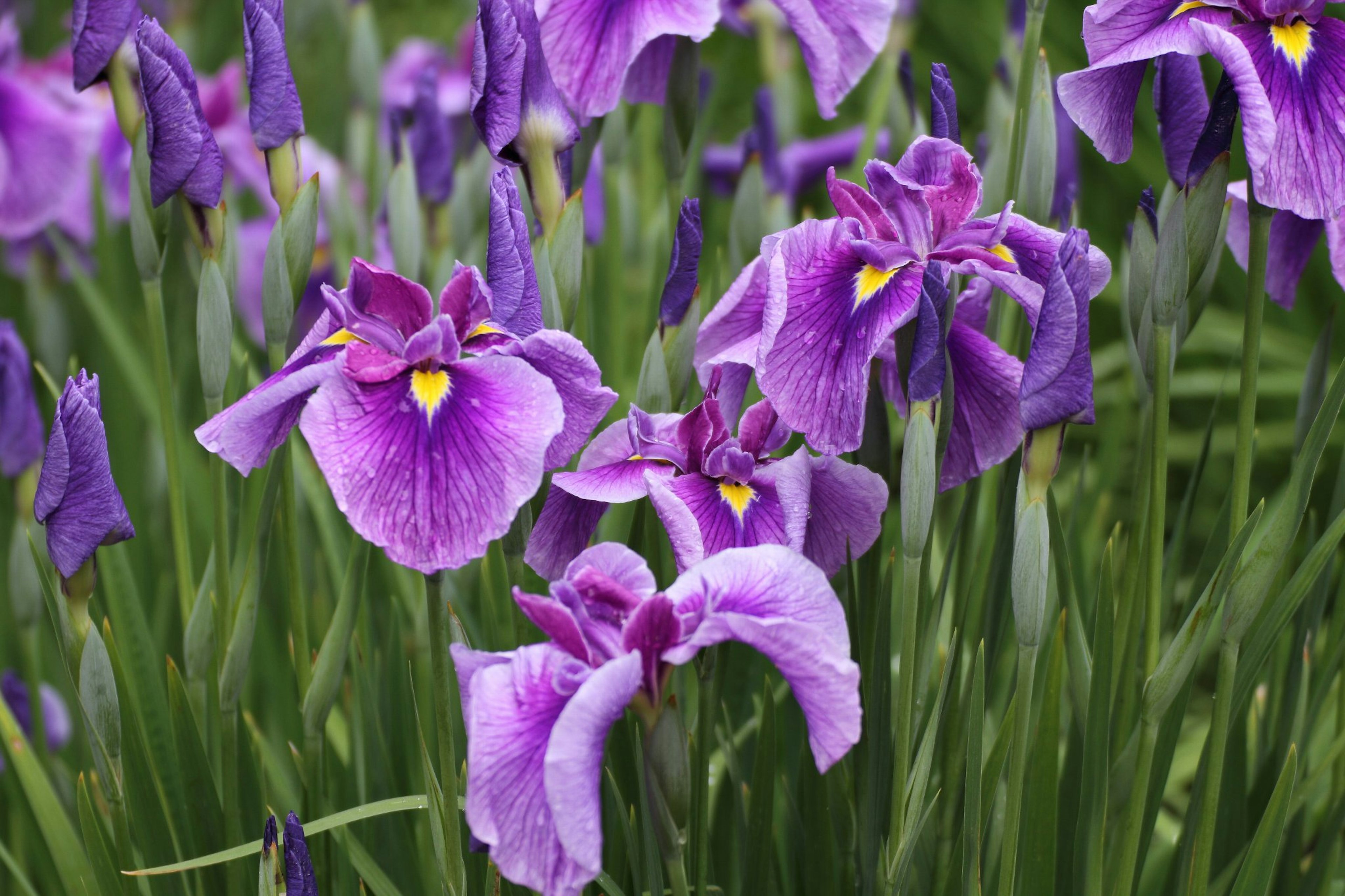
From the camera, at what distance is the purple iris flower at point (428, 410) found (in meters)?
0.98

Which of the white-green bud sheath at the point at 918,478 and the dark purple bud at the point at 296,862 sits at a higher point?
the white-green bud sheath at the point at 918,478

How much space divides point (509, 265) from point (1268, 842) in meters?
0.95

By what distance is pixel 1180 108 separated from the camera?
120 centimetres

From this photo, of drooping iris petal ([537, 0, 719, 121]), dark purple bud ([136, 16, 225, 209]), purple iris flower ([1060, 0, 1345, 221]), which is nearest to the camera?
purple iris flower ([1060, 0, 1345, 221])

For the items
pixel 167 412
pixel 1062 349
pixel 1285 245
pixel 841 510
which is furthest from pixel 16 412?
pixel 1285 245

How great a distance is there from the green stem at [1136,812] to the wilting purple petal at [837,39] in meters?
0.86

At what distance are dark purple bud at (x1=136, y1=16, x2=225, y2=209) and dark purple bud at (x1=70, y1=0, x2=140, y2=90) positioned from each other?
0.33ft

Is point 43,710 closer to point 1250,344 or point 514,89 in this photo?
point 514,89

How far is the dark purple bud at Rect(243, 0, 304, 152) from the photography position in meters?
1.35

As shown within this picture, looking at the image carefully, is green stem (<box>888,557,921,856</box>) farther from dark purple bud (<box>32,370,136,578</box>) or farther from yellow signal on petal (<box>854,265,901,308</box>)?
dark purple bud (<box>32,370,136,578</box>)

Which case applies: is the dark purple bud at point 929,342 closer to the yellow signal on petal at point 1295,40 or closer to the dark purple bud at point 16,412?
the yellow signal on petal at point 1295,40

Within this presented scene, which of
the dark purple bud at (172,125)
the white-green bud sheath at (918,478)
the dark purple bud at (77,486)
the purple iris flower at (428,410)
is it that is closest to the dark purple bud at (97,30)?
the dark purple bud at (172,125)

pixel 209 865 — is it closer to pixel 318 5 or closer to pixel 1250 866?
pixel 1250 866

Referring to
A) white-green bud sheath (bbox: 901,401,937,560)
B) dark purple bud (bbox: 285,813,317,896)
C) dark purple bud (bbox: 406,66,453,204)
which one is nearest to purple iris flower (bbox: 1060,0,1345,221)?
white-green bud sheath (bbox: 901,401,937,560)
